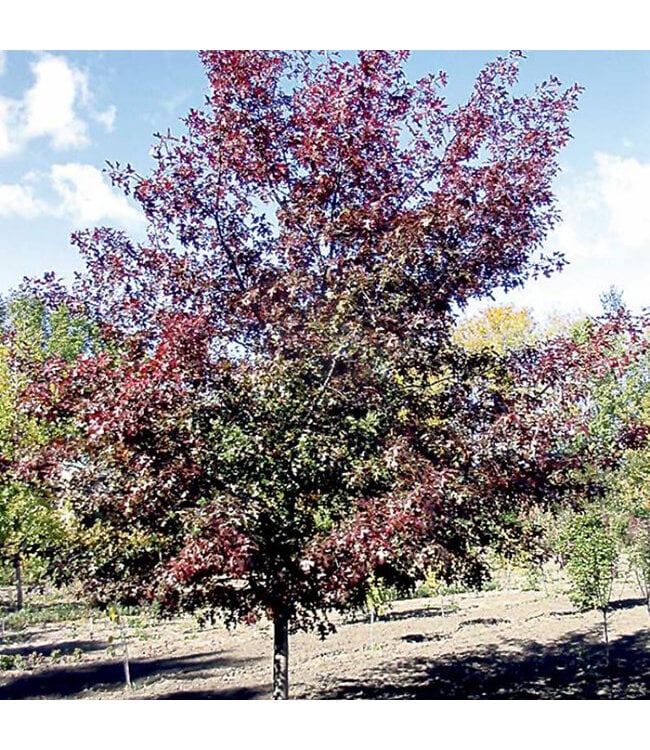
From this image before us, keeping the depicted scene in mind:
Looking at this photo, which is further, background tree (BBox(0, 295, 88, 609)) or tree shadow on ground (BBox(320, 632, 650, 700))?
tree shadow on ground (BBox(320, 632, 650, 700))

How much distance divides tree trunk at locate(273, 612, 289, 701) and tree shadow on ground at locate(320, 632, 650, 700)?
68cm

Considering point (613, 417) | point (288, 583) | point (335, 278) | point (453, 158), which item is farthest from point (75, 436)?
point (613, 417)

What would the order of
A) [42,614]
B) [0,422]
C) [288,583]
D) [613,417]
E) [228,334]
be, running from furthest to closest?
1. [42,614]
2. [0,422]
3. [613,417]
4. [228,334]
5. [288,583]

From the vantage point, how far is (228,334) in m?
3.22

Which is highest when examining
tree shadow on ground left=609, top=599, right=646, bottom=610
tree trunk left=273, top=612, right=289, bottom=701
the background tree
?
the background tree

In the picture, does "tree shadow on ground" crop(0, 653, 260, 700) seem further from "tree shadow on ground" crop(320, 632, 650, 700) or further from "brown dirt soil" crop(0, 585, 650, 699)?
"tree shadow on ground" crop(320, 632, 650, 700)

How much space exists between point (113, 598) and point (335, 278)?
1.91 meters

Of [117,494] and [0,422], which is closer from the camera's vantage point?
[117,494]

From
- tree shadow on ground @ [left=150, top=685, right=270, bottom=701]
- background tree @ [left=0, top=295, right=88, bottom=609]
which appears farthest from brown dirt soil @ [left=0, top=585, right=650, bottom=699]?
background tree @ [left=0, top=295, right=88, bottom=609]

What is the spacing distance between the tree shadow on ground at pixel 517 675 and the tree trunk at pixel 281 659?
68cm

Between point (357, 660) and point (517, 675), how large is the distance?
4.27ft

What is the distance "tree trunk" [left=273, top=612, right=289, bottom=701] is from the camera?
3.52 m

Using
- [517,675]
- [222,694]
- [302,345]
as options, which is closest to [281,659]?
[222,694]

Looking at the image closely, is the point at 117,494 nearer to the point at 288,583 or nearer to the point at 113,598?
the point at 113,598
